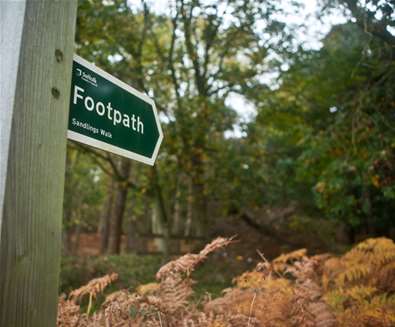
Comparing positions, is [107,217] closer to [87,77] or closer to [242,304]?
[242,304]

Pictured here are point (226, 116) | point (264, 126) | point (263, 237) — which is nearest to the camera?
point (226, 116)

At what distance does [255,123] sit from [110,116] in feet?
27.1

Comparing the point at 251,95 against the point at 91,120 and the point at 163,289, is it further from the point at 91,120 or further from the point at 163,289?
the point at 91,120

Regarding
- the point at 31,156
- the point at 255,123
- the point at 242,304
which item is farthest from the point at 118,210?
the point at 31,156

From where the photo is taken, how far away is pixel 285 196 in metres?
12.5

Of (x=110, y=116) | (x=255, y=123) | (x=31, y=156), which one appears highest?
(x=255, y=123)

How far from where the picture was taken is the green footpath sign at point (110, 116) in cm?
160

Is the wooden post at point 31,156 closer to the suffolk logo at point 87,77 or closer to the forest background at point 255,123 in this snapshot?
the suffolk logo at point 87,77

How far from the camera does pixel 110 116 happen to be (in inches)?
68.4

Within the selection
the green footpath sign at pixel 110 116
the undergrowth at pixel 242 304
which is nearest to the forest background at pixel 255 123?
the undergrowth at pixel 242 304

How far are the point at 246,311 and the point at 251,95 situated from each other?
23.1ft

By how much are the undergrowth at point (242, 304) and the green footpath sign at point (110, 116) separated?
106cm

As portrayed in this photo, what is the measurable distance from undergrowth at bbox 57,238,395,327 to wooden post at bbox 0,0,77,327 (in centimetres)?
121

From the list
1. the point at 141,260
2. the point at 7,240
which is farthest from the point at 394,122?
the point at 141,260
